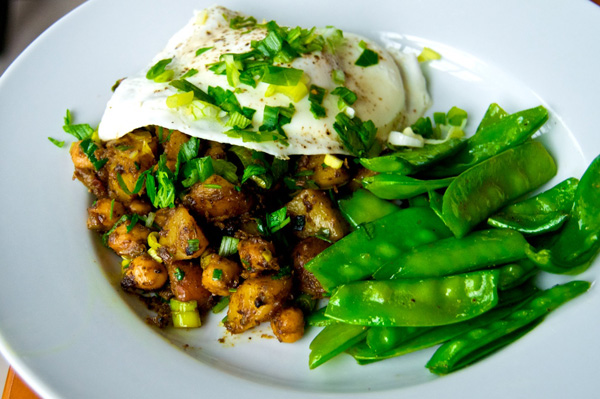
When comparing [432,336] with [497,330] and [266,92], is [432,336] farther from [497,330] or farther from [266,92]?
[266,92]

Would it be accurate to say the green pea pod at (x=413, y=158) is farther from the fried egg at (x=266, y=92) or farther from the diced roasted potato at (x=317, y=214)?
the diced roasted potato at (x=317, y=214)

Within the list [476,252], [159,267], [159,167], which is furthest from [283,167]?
[476,252]

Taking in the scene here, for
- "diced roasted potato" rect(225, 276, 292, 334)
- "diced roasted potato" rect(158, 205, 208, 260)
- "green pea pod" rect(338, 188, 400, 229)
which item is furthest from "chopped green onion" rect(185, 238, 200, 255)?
"green pea pod" rect(338, 188, 400, 229)

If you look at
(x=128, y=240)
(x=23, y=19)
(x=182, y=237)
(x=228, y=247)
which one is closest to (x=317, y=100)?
(x=228, y=247)

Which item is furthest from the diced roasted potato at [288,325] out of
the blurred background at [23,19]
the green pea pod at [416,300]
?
the blurred background at [23,19]

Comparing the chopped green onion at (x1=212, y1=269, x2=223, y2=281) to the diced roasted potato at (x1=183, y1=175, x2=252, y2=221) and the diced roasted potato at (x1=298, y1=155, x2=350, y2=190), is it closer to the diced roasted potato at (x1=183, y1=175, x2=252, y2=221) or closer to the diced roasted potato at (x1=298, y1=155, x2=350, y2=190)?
the diced roasted potato at (x1=183, y1=175, x2=252, y2=221)

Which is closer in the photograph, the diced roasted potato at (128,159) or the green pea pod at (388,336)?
the green pea pod at (388,336)

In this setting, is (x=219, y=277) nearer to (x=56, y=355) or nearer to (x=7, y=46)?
(x=56, y=355)
